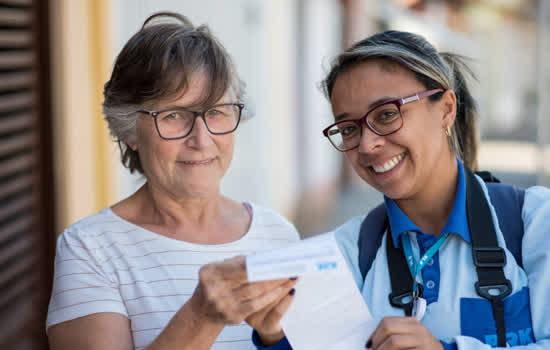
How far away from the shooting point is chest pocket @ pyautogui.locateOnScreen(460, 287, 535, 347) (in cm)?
175

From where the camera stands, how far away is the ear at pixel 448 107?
2.00 meters

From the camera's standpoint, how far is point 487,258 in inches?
71.3

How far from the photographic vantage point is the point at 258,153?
24.3 feet

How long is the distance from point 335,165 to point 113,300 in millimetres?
10702

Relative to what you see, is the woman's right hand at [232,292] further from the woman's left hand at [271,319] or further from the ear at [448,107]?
the ear at [448,107]

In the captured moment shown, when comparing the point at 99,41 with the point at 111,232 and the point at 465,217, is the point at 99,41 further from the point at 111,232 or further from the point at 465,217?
the point at 465,217

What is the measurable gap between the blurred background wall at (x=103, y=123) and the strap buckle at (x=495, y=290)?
869 millimetres

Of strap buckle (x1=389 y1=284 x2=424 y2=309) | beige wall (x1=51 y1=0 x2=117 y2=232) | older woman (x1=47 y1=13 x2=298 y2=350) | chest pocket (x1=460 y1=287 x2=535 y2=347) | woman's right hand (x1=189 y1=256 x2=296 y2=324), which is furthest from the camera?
beige wall (x1=51 y1=0 x2=117 y2=232)

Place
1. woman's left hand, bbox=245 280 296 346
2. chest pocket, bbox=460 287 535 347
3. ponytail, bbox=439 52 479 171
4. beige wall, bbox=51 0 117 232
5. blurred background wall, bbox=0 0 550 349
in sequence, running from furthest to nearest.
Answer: beige wall, bbox=51 0 117 232, blurred background wall, bbox=0 0 550 349, ponytail, bbox=439 52 479 171, chest pocket, bbox=460 287 535 347, woman's left hand, bbox=245 280 296 346

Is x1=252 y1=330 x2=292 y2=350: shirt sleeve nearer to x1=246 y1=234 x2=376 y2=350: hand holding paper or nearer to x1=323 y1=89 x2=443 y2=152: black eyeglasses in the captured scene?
x1=246 y1=234 x2=376 y2=350: hand holding paper

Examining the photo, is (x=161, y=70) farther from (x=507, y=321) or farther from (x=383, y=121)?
(x=507, y=321)

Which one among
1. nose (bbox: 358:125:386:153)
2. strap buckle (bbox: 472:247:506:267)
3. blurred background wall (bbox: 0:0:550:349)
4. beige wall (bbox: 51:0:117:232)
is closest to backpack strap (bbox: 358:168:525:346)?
strap buckle (bbox: 472:247:506:267)

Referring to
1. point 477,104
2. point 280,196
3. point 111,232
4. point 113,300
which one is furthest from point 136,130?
point 280,196

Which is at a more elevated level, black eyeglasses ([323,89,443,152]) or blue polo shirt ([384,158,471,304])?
black eyeglasses ([323,89,443,152])
